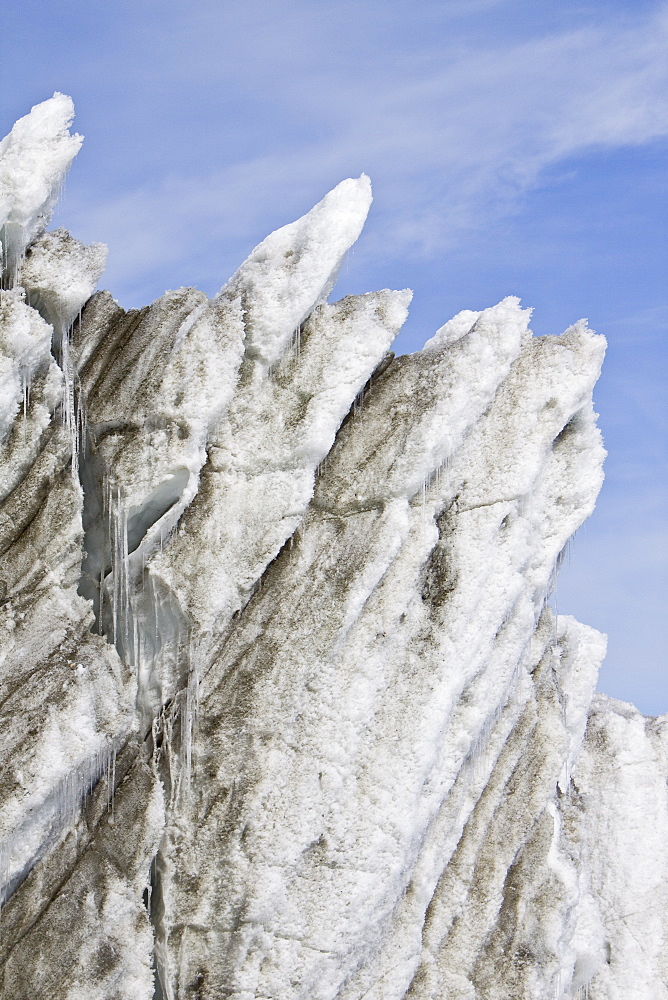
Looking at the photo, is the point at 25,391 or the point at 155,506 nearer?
the point at 25,391

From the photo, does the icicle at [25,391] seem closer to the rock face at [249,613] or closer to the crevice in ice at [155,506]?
the rock face at [249,613]

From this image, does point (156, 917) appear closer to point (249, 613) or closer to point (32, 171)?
point (249, 613)

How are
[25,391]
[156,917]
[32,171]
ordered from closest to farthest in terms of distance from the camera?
[25,391] < [32,171] < [156,917]

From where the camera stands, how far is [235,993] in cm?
1027

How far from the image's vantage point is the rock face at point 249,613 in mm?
9695

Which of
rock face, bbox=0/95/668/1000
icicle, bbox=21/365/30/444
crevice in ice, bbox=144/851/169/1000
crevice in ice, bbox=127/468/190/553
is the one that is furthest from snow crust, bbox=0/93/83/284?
crevice in ice, bbox=144/851/169/1000

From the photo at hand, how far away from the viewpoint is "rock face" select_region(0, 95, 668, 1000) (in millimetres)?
9695

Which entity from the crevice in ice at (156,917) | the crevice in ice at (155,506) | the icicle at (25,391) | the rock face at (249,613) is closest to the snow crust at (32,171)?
the rock face at (249,613)

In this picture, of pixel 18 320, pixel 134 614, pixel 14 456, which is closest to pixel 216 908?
pixel 134 614

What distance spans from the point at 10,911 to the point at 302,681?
318 cm

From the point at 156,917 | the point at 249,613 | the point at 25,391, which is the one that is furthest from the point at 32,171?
the point at 156,917

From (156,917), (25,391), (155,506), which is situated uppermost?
(155,506)

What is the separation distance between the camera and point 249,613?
10.6m

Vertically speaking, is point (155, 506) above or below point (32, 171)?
below
